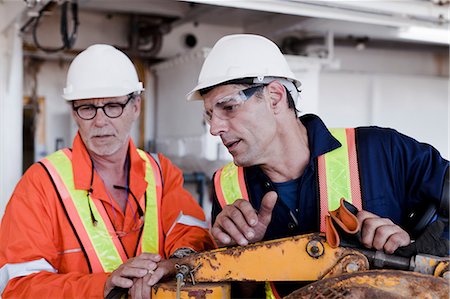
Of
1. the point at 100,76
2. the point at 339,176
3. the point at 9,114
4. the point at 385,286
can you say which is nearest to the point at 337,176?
the point at 339,176

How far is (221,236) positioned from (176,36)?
150 inches

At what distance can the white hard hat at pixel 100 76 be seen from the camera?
8.73 feet

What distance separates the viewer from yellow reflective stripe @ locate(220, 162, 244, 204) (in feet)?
7.48

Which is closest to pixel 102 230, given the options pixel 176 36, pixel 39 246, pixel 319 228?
pixel 39 246

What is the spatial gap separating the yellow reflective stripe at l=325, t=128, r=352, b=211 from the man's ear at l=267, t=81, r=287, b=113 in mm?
238

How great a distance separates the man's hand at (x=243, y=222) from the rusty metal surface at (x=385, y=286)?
0.37 meters

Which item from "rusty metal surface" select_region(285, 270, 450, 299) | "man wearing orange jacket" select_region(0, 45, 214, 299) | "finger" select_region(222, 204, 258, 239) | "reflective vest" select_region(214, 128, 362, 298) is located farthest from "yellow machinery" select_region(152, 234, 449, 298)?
"reflective vest" select_region(214, 128, 362, 298)

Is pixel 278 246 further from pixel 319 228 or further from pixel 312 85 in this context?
pixel 312 85

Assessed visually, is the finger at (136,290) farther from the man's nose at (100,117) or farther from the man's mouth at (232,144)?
the man's nose at (100,117)

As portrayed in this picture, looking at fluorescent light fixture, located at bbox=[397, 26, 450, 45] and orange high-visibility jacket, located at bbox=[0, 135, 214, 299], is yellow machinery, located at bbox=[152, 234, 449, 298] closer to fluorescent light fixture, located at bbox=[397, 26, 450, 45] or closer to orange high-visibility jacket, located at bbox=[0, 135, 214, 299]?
orange high-visibility jacket, located at bbox=[0, 135, 214, 299]

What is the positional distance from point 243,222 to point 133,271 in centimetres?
39

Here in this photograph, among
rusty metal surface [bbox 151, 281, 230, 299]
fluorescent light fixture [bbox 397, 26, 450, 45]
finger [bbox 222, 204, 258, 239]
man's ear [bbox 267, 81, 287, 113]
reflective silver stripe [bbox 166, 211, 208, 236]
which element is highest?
fluorescent light fixture [bbox 397, 26, 450, 45]

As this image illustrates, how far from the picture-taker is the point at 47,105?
531cm

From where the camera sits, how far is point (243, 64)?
211 centimetres
